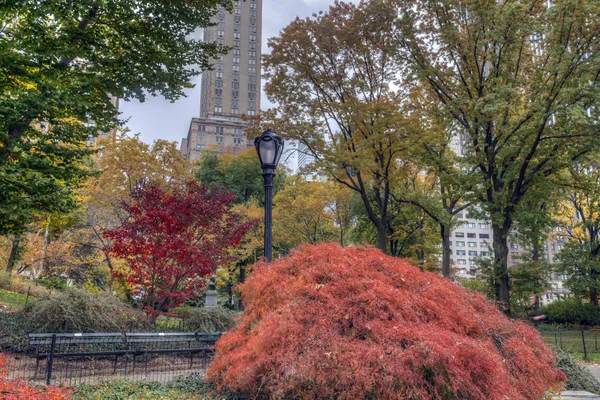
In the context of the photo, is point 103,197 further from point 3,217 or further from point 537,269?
point 537,269

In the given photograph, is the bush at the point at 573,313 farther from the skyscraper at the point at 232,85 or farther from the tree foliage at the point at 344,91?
the skyscraper at the point at 232,85

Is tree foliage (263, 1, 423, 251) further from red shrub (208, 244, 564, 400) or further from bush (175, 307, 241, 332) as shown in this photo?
red shrub (208, 244, 564, 400)

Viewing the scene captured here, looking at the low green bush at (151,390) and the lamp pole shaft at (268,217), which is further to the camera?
the lamp pole shaft at (268,217)

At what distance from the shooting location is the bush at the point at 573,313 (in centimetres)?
2570

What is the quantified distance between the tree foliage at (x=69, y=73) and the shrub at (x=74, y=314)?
2323 millimetres

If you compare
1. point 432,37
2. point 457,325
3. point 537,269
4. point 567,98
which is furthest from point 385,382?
point 537,269

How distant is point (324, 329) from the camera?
4457 millimetres

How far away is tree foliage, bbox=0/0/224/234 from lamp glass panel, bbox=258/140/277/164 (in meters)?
5.49

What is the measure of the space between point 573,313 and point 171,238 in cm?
2662

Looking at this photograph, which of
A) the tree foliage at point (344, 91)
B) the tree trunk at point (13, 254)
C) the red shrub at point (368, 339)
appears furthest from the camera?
the tree trunk at point (13, 254)

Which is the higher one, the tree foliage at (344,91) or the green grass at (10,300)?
the tree foliage at (344,91)

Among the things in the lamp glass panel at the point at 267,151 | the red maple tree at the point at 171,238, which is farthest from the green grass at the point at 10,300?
the lamp glass panel at the point at 267,151

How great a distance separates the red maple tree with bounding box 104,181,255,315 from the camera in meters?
10.6

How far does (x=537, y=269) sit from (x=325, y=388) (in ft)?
61.4
